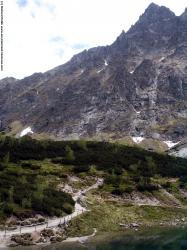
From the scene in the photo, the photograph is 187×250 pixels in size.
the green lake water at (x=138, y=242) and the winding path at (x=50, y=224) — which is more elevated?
the winding path at (x=50, y=224)

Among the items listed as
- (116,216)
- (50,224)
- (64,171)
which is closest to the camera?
(50,224)

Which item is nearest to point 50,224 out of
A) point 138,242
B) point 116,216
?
point 138,242

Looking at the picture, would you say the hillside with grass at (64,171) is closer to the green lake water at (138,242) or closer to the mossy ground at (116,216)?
the mossy ground at (116,216)

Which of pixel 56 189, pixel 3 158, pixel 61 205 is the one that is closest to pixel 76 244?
pixel 61 205

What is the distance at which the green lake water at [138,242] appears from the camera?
2532 inches

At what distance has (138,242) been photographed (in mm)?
70000

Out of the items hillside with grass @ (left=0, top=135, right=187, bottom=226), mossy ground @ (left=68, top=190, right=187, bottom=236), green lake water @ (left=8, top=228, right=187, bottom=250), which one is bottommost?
green lake water @ (left=8, top=228, right=187, bottom=250)

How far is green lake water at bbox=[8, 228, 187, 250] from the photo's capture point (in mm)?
64312

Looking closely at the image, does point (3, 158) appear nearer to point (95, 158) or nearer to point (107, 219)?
point (95, 158)

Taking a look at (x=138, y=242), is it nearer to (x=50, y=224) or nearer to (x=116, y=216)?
(x=50, y=224)

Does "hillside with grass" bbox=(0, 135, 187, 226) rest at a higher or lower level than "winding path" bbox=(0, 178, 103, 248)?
higher

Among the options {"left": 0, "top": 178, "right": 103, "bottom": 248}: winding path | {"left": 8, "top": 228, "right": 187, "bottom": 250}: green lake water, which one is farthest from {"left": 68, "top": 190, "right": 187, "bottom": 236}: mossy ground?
{"left": 8, "top": 228, "right": 187, "bottom": 250}: green lake water

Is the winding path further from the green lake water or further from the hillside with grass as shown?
the green lake water

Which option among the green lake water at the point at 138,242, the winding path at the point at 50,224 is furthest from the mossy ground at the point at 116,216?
the green lake water at the point at 138,242
